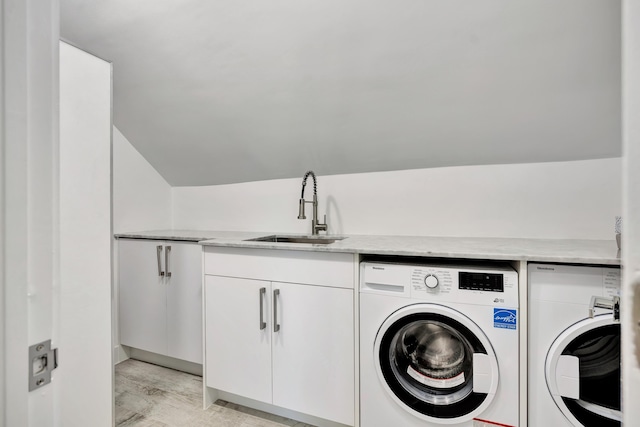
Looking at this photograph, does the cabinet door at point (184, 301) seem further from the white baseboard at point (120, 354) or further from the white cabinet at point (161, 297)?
the white baseboard at point (120, 354)

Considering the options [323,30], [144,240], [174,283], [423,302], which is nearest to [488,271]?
[423,302]

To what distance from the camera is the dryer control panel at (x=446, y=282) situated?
53.4 inches

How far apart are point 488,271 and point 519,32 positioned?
111 cm

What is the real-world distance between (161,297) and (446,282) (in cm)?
200

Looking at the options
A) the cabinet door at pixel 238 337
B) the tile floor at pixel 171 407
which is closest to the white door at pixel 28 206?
the cabinet door at pixel 238 337

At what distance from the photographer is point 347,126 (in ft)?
6.92

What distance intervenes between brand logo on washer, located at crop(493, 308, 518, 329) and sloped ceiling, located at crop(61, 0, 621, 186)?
1.04 meters

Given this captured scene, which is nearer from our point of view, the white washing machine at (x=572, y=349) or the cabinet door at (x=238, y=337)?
the white washing machine at (x=572, y=349)

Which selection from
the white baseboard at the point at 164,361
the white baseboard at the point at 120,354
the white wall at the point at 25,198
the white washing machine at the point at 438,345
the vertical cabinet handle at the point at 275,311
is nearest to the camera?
the white wall at the point at 25,198

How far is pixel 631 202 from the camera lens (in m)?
0.29

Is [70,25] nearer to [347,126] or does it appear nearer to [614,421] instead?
[347,126]

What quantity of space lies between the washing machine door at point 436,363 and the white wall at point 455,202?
81 cm

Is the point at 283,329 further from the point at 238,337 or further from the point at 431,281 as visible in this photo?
the point at 431,281

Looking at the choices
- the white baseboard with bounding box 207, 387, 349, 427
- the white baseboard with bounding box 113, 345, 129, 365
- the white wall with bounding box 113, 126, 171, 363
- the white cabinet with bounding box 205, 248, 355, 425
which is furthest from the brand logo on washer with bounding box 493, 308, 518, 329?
the white baseboard with bounding box 113, 345, 129, 365
